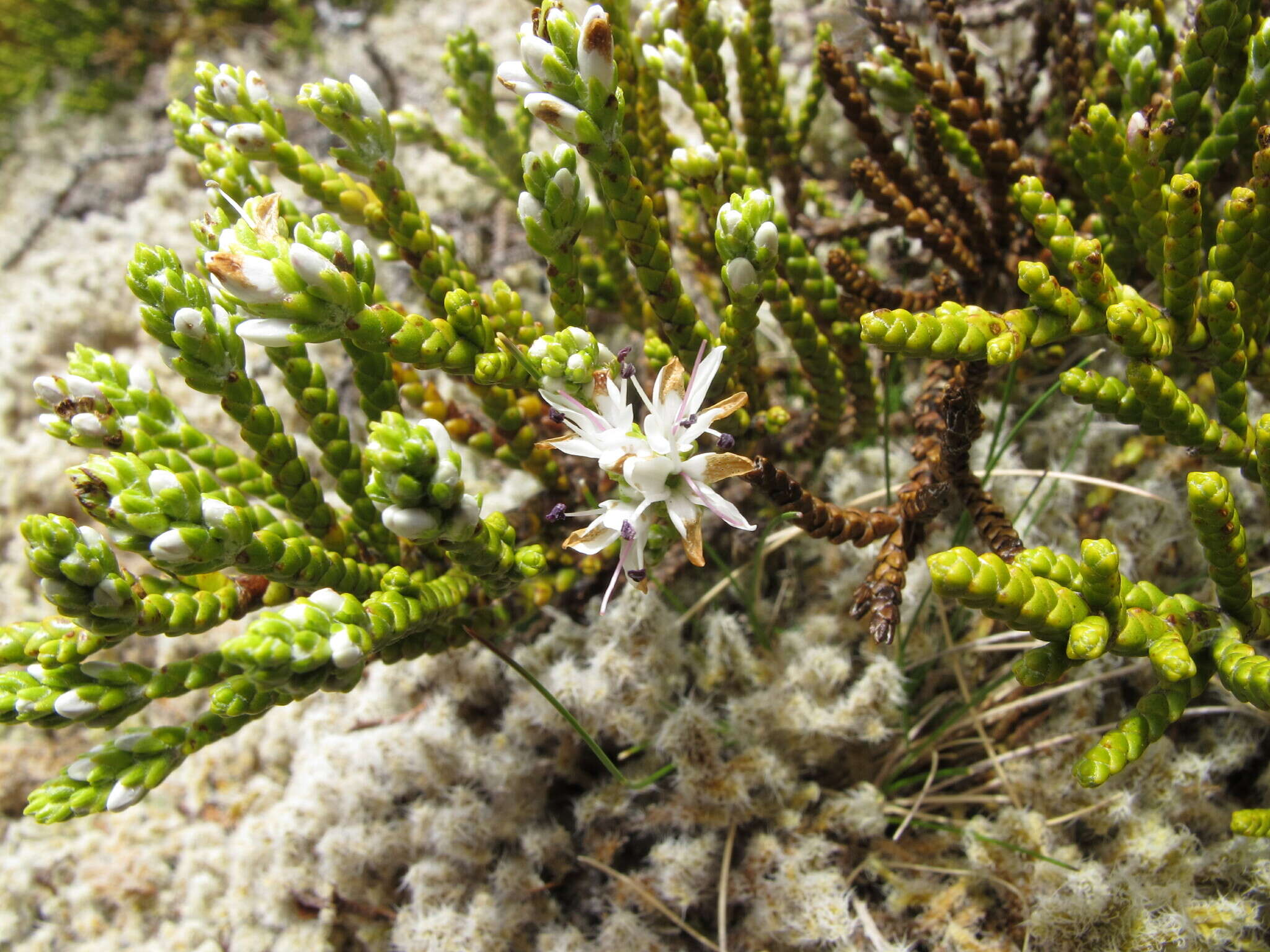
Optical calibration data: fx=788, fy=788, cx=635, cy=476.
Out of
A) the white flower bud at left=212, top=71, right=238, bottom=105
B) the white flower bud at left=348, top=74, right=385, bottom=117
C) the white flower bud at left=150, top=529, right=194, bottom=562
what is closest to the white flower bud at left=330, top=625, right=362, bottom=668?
the white flower bud at left=150, top=529, right=194, bottom=562

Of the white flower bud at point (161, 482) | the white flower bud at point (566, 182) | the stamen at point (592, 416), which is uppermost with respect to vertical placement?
the white flower bud at point (566, 182)

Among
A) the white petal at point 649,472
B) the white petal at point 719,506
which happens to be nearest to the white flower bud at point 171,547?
the white petal at point 649,472

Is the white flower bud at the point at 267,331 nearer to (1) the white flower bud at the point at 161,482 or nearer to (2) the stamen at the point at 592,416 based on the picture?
(1) the white flower bud at the point at 161,482

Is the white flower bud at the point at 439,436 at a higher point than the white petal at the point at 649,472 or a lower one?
higher

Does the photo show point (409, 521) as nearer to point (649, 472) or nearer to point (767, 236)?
point (649, 472)

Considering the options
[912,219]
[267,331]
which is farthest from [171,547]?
[912,219]

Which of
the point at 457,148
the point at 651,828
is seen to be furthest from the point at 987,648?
the point at 457,148

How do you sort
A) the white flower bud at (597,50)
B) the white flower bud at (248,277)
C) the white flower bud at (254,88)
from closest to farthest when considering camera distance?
1. the white flower bud at (248,277)
2. the white flower bud at (597,50)
3. the white flower bud at (254,88)

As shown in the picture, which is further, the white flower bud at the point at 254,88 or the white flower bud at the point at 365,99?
the white flower bud at the point at 254,88

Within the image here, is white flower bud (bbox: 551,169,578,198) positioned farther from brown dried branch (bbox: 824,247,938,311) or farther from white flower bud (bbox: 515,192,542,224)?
brown dried branch (bbox: 824,247,938,311)
